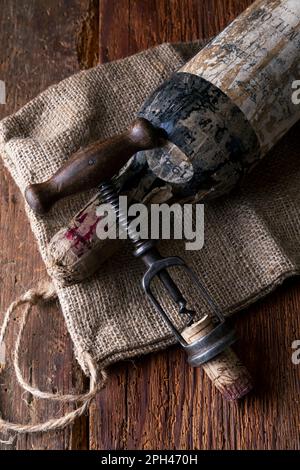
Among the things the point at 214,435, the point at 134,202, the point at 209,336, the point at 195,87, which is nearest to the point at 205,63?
the point at 195,87

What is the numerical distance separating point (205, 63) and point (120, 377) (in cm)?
36

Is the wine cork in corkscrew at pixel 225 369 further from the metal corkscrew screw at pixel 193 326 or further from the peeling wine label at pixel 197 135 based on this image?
the peeling wine label at pixel 197 135

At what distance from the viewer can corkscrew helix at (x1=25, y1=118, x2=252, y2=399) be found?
Result: 77 centimetres

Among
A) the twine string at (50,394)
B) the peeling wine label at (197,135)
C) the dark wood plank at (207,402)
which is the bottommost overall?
the dark wood plank at (207,402)

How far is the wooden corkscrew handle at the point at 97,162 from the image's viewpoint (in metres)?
0.77

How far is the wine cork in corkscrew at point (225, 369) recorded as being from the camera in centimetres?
78

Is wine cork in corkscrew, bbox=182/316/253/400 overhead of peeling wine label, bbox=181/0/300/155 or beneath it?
beneath

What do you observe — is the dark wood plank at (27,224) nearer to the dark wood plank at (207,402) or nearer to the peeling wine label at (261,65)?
the dark wood plank at (207,402)

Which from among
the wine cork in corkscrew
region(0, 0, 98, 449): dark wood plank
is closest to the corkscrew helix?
the wine cork in corkscrew

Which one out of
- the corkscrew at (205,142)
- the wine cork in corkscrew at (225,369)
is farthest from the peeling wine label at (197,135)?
the wine cork in corkscrew at (225,369)

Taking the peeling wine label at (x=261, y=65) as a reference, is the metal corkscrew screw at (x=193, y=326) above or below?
below

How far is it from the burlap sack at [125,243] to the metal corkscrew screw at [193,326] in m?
0.05

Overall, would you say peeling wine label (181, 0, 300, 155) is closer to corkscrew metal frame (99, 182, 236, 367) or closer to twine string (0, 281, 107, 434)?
corkscrew metal frame (99, 182, 236, 367)

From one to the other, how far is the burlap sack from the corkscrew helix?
6cm
